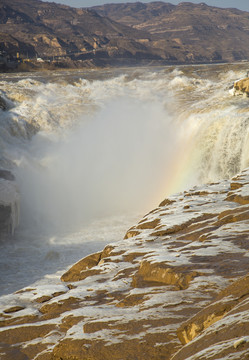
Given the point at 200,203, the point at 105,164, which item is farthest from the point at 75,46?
the point at 200,203

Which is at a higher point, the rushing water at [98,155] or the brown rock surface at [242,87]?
the brown rock surface at [242,87]

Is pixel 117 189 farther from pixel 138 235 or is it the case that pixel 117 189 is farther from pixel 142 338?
pixel 142 338

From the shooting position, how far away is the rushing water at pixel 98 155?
17.9 metres

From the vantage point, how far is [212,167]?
20.8 metres

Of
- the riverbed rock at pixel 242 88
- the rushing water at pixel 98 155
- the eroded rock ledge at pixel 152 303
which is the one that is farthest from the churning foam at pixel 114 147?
the eroded rock ledge at pixel 152 303

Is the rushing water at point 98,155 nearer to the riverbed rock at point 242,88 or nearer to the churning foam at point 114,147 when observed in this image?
the churning foam at point 114,147

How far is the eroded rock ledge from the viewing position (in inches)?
154

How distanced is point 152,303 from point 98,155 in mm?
20560

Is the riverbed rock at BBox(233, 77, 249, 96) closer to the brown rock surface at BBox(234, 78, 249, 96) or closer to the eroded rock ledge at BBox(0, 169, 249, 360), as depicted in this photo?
the brown rock surface at BBox(234, 78, 249, 96)

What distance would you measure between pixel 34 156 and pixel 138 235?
50.6 feet

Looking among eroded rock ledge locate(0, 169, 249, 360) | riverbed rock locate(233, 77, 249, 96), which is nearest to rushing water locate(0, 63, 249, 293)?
riverbed rock locate(233, 77, 249, 96)

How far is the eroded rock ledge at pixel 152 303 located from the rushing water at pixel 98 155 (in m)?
7.05

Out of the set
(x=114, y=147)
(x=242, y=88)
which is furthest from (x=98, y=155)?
(x=242, y=88)

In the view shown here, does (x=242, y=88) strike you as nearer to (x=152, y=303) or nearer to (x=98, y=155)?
(x=98, y=155)
